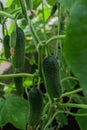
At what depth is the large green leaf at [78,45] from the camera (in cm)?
48

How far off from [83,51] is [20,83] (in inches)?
16.0

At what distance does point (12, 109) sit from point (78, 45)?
60 centimetres

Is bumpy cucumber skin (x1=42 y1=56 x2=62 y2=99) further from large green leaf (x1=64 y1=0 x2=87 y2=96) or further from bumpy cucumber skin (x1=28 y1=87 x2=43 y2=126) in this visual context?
large green leaf (x1=64 y1=0 x2=87 y2=96)

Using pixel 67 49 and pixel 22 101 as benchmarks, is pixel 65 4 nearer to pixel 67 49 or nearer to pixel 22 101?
pixel 67 49

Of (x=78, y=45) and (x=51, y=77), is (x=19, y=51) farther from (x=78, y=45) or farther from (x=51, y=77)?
(x=78, y=45)

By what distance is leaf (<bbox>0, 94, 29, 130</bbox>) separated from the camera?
3.43ft

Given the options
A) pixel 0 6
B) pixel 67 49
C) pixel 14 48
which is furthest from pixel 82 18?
pixel 0 6

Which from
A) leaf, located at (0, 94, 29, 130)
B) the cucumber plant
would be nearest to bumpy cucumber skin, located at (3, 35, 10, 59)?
the cucumber plant

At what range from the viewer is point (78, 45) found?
49cm

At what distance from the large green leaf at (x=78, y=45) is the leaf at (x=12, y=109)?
572 mm

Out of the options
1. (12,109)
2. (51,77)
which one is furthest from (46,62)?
(12,109)

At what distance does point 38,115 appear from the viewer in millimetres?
776

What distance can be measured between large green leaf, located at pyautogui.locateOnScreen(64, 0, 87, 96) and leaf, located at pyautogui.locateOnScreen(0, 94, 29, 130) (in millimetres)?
572

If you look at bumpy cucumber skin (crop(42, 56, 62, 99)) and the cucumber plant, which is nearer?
the cucumber plant
